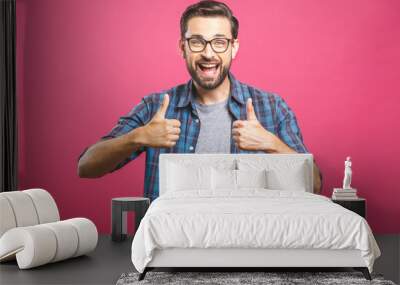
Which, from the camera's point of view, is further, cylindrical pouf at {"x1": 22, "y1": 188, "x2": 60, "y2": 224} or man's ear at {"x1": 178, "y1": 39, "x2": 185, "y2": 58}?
man's ear at {"x1": 178, "y1": 39, "x2": 185, "y2": 58}

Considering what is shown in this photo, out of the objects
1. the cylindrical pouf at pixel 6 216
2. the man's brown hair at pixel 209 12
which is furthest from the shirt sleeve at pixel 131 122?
the cylindrical pouf at pixel 6 216

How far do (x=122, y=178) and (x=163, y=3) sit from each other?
192cm

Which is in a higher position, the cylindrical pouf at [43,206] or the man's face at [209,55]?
the man's face at [209,55]

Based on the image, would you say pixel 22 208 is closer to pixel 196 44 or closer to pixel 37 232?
pixel 37 232

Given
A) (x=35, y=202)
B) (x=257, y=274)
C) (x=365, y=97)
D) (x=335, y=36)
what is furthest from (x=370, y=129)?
(x=35, y=202)

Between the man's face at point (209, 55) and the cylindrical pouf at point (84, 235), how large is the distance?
2.04 metres

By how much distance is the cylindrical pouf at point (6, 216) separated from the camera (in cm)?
551

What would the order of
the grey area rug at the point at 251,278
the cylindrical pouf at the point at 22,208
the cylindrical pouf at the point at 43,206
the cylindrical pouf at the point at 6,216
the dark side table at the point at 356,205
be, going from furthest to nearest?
the dark side table at the point at 356,205 → the cylindrical pouf at the point at 43,206 → the cylindrical pouf at the point at 22,208 → the cylindrical pouf at the point at 6,216 → the grey area rug at the point at 251,278

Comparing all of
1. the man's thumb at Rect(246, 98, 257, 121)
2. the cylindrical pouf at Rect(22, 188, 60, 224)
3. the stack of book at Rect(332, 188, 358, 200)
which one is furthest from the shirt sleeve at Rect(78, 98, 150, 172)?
the stack of book at Rect(332, 188, 358, 200)

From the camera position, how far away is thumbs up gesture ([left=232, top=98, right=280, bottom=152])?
7070 mm

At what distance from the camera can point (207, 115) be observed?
706 centimetres

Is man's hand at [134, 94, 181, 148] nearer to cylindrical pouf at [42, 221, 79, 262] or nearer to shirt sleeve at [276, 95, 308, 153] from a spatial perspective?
shirt sleeve at [276, 95, 308, 153]

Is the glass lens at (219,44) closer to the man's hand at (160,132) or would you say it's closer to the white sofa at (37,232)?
the man's hand at (160,132)

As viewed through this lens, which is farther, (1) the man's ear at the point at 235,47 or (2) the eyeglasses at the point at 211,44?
(1) the man's ear at the point at 235,47
